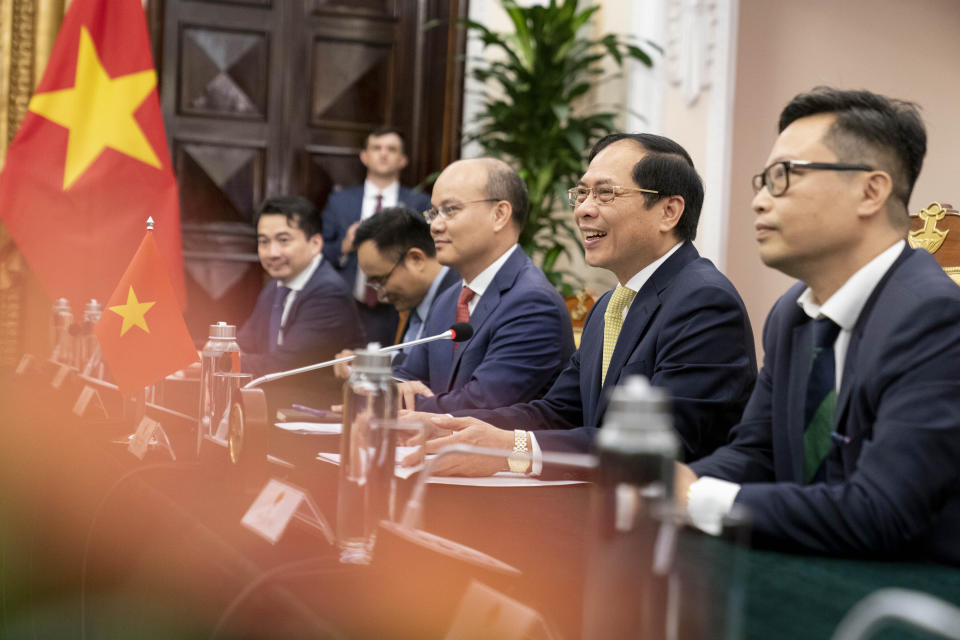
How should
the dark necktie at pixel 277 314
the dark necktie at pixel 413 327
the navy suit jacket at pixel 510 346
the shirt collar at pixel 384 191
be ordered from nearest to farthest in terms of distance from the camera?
the navy suit jacket at pixel 510 346, the dark necktie at pixel 413 327, the dark necktie at pixel 277 314, the shirt collar at pixel 384 191

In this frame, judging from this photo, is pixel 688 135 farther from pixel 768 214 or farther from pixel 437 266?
pixel 768 214

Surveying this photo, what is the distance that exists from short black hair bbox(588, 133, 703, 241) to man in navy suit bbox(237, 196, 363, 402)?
1831 mm

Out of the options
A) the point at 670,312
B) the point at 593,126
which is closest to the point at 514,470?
the point at 670,312

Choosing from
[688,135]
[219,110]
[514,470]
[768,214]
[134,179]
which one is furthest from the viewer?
[219,110]

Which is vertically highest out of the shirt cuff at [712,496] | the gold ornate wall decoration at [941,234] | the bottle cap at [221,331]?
the gold ornate wall decoration at [941,234]

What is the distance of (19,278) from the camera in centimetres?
466

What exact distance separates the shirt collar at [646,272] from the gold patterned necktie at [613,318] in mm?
12

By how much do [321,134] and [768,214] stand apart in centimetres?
418

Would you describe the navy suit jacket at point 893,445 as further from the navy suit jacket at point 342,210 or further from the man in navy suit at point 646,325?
the navy suit jacket at point 342,210

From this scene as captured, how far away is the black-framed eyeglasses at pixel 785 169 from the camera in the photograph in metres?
1.35

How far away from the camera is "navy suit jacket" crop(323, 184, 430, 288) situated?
189 inches

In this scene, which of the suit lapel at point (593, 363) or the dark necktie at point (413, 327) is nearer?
the suit lapel at point (593, 363)

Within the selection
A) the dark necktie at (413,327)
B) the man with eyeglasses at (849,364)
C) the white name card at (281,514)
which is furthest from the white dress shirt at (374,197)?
the white name card at (281,514)

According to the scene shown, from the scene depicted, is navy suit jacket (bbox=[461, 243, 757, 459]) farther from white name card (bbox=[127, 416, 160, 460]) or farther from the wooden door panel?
the wooden door panel
